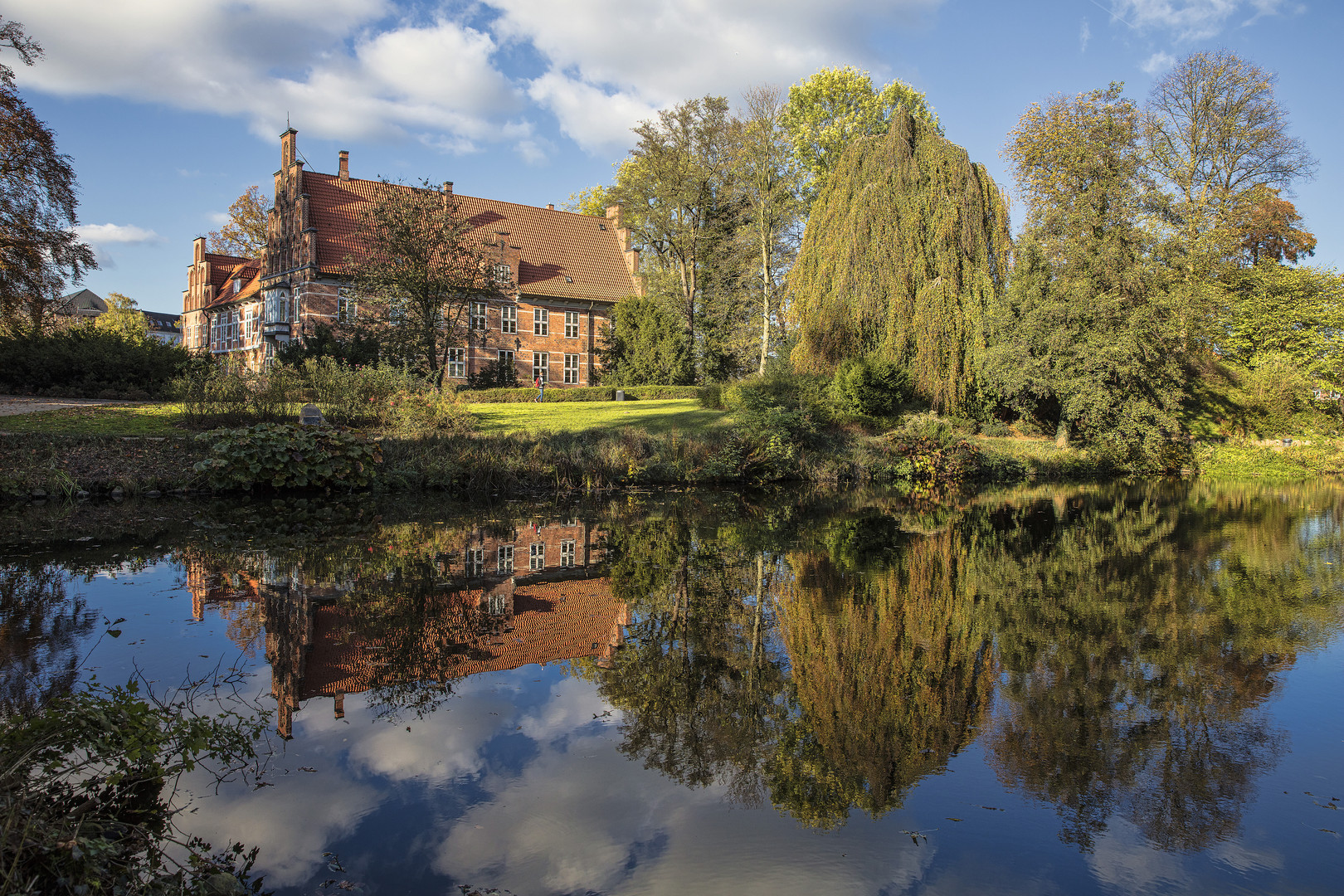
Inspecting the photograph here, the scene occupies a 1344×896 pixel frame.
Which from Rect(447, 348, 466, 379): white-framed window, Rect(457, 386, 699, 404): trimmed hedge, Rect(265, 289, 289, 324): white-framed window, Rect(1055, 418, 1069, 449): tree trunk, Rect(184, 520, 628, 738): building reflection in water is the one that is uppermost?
Rect(265, 289, 289, 324): white-framed window

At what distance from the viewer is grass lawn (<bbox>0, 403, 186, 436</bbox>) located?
557 inches

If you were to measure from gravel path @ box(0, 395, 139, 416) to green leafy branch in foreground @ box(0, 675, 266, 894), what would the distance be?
16106mm

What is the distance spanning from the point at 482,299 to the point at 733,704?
30.2 m

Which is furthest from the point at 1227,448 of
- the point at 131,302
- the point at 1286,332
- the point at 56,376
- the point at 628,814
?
the point at 131,302

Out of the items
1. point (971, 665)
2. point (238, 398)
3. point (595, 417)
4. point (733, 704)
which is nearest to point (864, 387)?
point (595, 417)

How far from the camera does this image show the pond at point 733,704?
3107 millimetres

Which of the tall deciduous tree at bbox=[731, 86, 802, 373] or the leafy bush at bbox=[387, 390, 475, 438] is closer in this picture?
the leafy bush at bbox=[387, 390, 475, 438]

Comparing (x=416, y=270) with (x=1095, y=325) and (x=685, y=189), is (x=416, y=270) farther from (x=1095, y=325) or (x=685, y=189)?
(x=1095, y=325)

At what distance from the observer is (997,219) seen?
2366 centimetres

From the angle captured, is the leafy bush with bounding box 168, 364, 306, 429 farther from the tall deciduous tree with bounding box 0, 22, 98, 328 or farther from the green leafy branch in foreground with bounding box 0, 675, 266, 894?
the green leafy branch in foreground with bounding box 0, 675, 266, 894

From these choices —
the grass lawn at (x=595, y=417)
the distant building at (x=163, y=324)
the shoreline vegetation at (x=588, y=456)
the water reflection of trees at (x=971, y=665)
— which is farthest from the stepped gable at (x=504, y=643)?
the distant building at (x=163, y=324)

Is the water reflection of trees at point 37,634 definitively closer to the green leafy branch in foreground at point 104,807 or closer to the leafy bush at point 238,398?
the green leafy branch in foreground at point 104,807

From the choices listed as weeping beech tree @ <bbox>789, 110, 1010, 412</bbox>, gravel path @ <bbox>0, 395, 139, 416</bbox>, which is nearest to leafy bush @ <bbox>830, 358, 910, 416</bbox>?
weeping beech tree @ <bbox>789, 110, 1010, 412</bbox>

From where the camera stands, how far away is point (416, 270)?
952 inches
